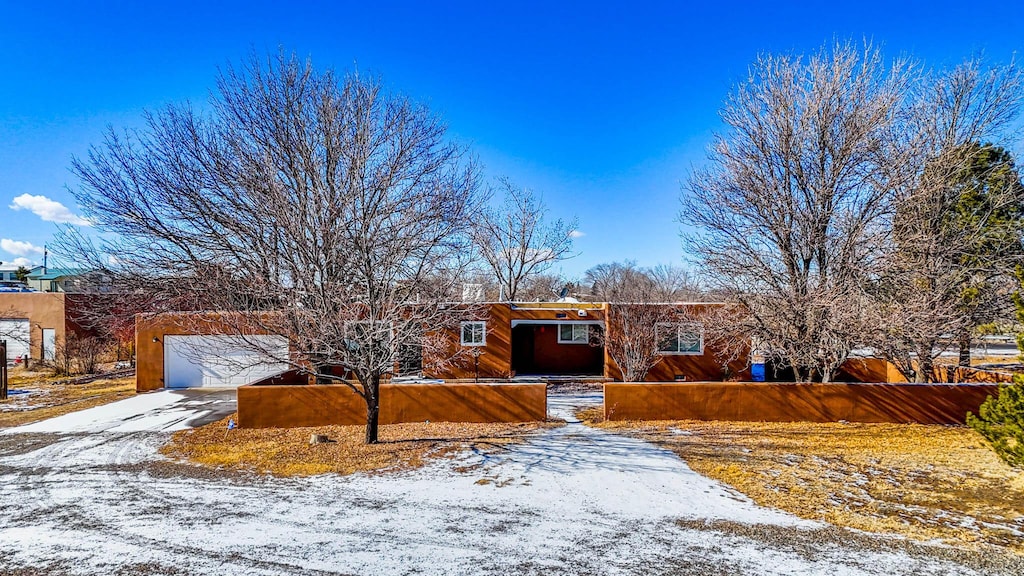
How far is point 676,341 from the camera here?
17.8m

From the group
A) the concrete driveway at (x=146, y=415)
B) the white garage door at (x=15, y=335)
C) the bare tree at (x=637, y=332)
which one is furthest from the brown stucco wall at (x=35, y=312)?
the bare tree at (x=637, y=332)

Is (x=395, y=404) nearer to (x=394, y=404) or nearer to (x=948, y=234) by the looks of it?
(x=394, y=404)

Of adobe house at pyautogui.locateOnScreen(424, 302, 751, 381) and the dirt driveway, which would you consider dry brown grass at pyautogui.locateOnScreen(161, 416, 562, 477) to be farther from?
adobe house at pyautogui.locateOnScreen(424, 302, 751, 381)

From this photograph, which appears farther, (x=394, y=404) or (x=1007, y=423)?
(x=394, y=404)

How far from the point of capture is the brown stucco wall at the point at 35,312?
70.5ft

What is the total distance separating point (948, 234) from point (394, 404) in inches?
549

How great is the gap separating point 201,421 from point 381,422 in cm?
406

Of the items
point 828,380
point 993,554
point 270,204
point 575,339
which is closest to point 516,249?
point 575,339

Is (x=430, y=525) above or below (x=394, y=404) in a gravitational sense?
below

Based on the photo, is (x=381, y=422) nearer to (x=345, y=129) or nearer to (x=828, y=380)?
(x=345, y=129)

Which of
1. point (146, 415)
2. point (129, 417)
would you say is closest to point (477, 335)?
point (146, 415)

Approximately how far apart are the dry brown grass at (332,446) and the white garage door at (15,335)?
17.8 meters

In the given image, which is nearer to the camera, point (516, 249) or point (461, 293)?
point (461, 293)

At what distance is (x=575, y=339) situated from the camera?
66.9ft
